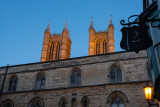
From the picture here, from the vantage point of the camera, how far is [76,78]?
64.3 feet

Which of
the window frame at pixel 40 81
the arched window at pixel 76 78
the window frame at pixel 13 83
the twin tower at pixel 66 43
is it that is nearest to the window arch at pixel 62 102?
the arched window at pixel 76 78

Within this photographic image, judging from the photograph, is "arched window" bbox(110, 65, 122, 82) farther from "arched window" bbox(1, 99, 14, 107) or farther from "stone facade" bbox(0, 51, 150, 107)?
"arched window" bbox(1, 99, 14, 107)

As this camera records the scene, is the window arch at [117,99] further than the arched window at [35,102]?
No

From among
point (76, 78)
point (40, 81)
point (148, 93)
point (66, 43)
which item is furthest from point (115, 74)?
point (66, 43)

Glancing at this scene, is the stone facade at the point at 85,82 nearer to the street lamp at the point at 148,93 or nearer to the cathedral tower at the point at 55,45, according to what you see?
the street lamp at the point at 148,93

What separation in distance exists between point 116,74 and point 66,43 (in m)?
39.8

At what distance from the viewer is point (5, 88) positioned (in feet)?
72.8

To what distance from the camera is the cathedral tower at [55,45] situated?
2222 inches

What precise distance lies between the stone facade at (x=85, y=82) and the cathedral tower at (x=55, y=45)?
3337cm

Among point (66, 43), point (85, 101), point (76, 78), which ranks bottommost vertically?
point (85, 101)

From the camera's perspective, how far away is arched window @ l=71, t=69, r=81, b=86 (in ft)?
63.6

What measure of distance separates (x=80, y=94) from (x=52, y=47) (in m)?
43.6

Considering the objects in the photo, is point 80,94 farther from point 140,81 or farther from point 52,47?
point 52,47

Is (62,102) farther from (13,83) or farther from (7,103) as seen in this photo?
(13,83)
